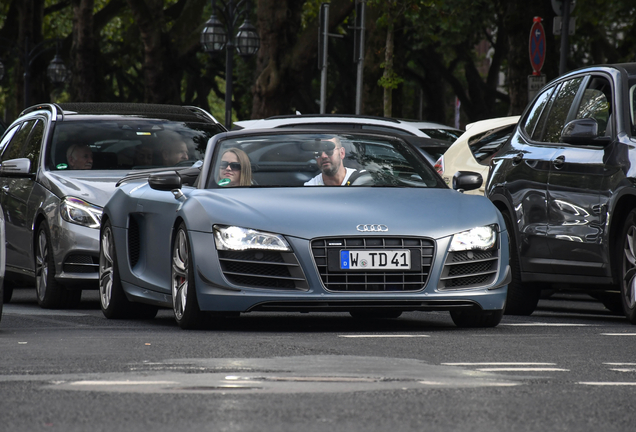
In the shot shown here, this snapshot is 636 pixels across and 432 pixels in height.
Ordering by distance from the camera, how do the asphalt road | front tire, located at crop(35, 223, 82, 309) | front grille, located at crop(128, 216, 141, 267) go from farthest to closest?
1. front tire, located at crop(35, 223, 82, 309)
2. front grille, located at crop(128, 216, 141, 267)
3. the asphalt road

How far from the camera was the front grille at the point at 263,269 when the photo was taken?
842cm

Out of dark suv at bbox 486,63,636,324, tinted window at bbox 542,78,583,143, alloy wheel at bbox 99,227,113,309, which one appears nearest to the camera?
dark suv at bbox 486,63,636,324

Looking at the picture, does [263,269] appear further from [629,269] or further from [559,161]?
[559,161]

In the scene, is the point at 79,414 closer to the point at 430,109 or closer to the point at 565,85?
the point at 565,85

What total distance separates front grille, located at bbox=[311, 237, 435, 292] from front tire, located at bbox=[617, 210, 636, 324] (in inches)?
62.4

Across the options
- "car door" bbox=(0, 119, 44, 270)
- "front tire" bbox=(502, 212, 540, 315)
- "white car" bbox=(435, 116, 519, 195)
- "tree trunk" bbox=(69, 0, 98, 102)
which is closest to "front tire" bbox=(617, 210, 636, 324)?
"front tire" bbox=(502, 212, 540, 315)

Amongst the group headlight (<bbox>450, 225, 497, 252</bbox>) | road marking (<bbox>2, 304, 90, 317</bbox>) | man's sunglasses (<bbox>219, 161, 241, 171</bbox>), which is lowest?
road marking (<bbox>2, 304, 90, 317</bbox>)

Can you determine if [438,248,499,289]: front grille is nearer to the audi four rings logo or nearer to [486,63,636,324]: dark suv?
the audi four rings logo

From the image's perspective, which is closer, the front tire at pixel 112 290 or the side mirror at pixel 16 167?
the front tire at pixel 112 290

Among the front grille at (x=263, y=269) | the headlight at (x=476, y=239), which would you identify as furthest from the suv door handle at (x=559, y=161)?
the front grille at (x=263, y=269)

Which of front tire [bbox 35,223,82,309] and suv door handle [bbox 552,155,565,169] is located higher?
suv door handle [bbox 552,155,565,169]

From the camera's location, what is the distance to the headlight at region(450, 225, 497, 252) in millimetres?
8602

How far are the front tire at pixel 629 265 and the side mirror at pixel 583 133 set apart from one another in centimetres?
59

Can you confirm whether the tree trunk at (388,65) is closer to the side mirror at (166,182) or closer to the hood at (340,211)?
the side mirror at (166,182)
